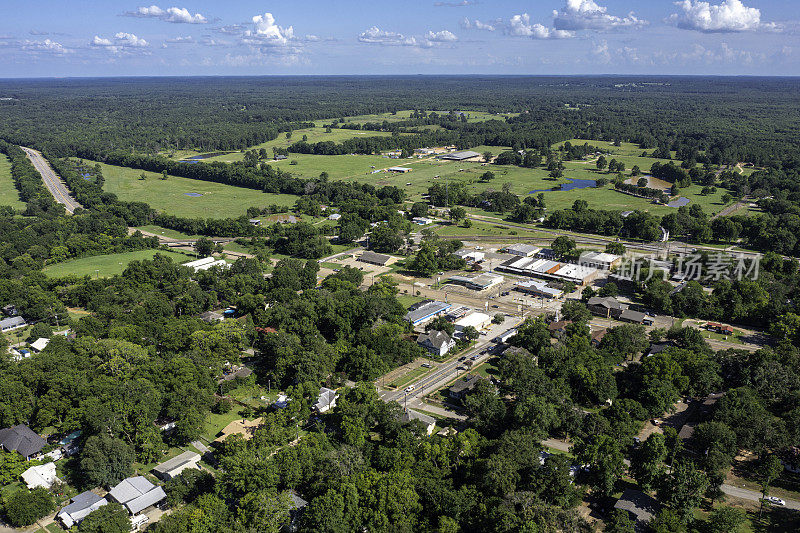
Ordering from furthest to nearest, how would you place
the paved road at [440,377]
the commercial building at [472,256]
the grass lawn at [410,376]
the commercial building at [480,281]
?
the commercial building at [472,256], the commercial building at [480,281], the grass lawn at [410,376], the paved road at [440,377]

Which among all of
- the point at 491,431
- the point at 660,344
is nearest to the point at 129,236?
the point at 491,431

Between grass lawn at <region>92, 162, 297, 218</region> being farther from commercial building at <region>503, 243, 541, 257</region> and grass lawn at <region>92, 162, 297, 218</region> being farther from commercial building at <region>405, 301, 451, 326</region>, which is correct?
commercial building at <region>405, 301, 451, 326</region>

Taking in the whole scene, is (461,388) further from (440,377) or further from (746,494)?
(746,494)

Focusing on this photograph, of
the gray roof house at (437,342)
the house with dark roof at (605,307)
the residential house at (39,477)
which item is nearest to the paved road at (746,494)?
the gray roof house at (437,342)

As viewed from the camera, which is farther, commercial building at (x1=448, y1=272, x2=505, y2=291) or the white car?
commercial building at (x1=448, y1=272, x2=505, y2=291)

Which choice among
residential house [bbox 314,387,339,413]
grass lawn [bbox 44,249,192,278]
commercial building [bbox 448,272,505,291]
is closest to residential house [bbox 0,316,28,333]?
grass lawn [bbox 44,249,192,278]

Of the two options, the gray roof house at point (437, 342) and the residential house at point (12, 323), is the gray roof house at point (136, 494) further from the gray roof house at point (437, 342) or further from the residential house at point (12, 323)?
the residential house at point (12, 323)
